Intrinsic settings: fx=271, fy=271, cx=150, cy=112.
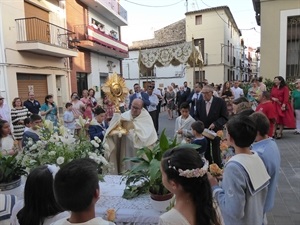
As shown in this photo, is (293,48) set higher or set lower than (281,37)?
lower

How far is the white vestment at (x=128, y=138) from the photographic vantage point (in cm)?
375

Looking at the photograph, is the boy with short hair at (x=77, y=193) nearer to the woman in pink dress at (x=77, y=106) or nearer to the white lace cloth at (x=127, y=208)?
the white lace cloth at (x=127, y=208)

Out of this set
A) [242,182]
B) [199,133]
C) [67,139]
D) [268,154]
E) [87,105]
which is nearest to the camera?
[242,182]

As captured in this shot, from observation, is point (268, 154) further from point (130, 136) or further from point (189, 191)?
point (130, 136)

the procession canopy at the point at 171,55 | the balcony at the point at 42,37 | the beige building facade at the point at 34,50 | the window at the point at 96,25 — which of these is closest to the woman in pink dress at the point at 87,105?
the procession canopy at the point at 171,55

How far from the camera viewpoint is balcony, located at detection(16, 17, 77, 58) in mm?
10508

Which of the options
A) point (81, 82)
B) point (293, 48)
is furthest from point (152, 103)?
point (81, 82)

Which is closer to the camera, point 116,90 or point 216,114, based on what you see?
point 116,90

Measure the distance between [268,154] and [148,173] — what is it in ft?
3.11

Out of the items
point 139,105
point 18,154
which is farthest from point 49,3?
point 18,154

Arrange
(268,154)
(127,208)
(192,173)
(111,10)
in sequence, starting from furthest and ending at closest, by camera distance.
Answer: (111,10)
(268,154)
(127,208)
(192,173)

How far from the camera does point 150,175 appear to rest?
1.89 meters

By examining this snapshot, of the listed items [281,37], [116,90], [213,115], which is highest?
[281,37]

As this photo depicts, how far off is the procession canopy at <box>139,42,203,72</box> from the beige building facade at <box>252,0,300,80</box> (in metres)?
2.31
